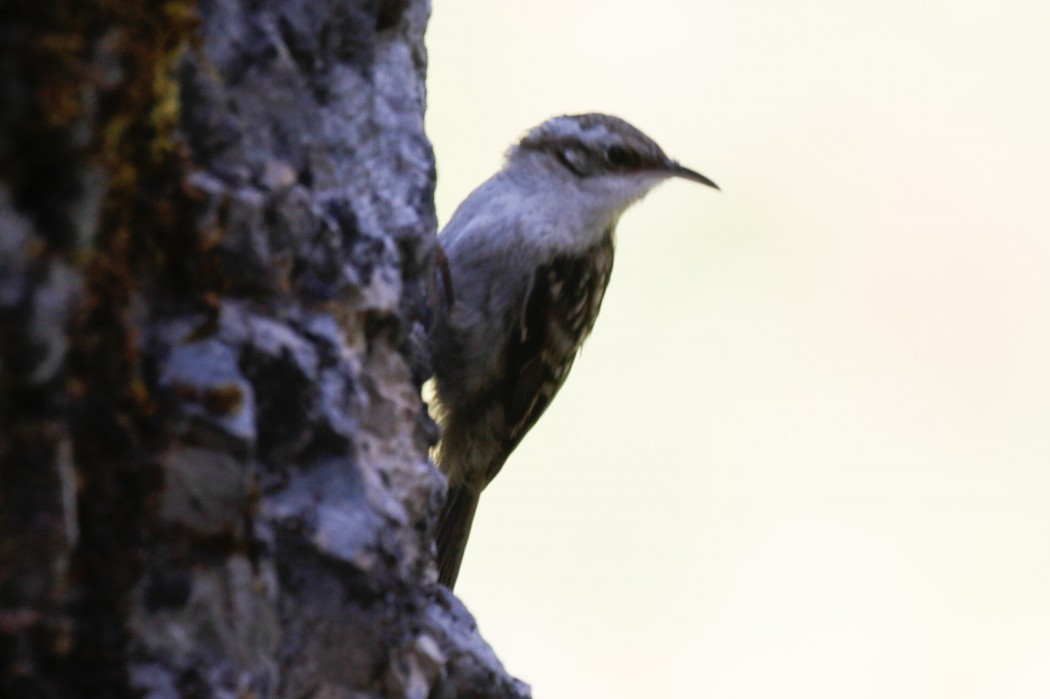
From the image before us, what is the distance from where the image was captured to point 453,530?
280 centimetres

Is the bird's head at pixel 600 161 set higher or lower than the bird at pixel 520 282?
higher

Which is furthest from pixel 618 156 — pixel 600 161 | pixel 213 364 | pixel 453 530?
pixel 213 364

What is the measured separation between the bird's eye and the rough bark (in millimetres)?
1291

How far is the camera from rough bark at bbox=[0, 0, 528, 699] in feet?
3.41

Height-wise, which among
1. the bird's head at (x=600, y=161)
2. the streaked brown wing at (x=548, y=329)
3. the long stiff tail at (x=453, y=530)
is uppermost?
the bird's head at (x=600, y=161)

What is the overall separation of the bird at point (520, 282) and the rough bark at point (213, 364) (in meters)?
1.01

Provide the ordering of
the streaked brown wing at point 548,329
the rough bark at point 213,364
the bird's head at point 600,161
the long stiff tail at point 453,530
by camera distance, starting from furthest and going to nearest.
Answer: the bird's head at point 600,161 → the streaked brown wing at point 548,329 → the long stiff tail at point 453,530 → the rough bark at point 213,364

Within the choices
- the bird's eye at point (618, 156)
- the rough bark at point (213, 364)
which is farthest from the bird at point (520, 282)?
the rough bark at point (213, 364)

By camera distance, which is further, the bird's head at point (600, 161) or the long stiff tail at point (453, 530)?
the bird's head at point (600, 161)

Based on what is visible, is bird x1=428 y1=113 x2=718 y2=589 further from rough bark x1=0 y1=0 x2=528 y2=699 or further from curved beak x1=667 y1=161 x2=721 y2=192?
rough bark x1=0 y1=0 x2=528 y2=699

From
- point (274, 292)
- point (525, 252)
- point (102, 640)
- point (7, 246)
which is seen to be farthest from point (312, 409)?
point (525, 252)

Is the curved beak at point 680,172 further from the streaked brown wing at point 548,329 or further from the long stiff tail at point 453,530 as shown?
the long stiff tail at point 453,530

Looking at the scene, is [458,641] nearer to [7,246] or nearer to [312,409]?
[312,409]

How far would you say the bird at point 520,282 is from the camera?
2770 mm
